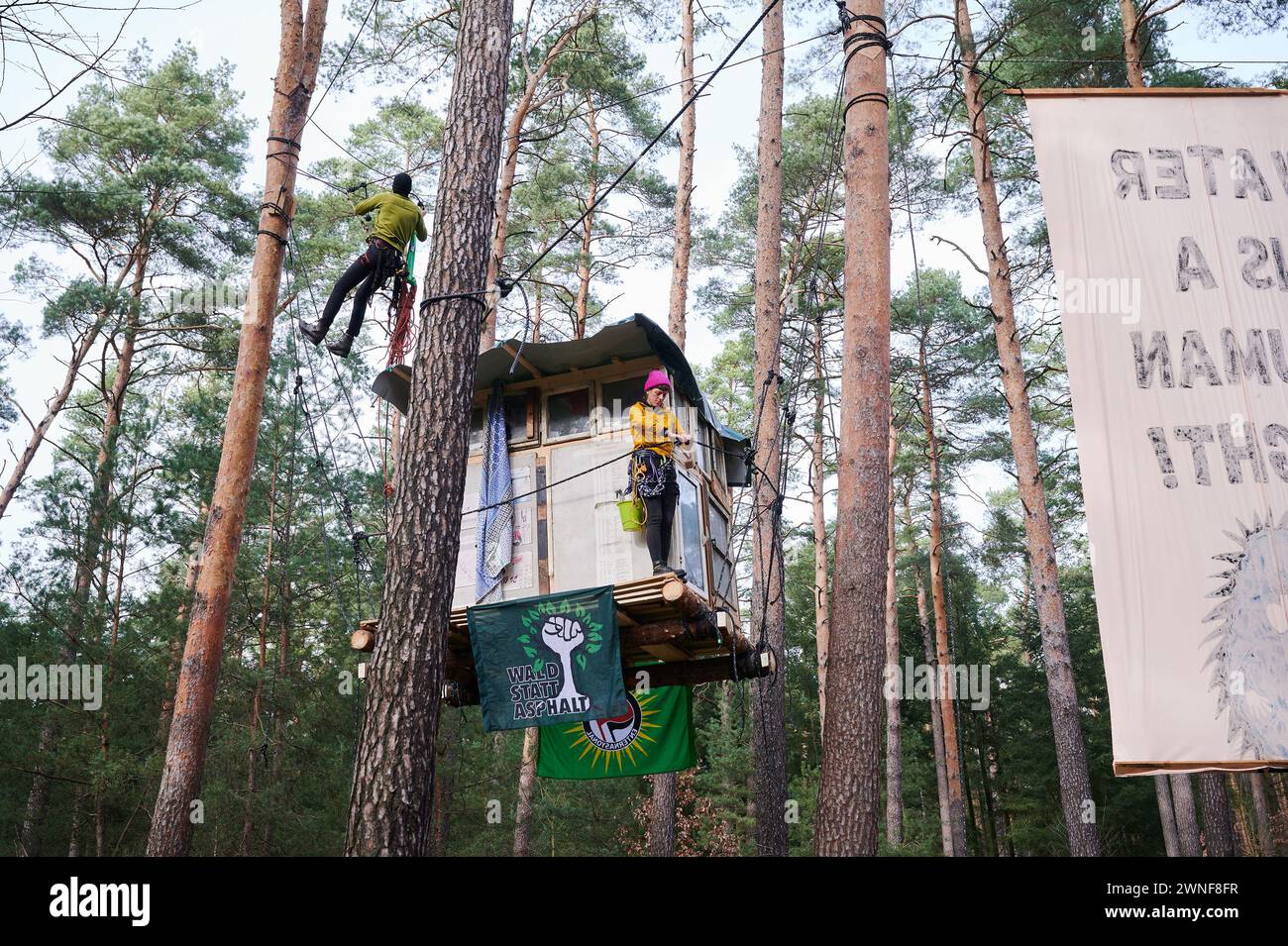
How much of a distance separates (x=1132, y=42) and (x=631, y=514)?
925 centimetres

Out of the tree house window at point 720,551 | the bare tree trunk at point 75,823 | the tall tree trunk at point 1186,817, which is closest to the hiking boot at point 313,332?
Result: the tree house window at point 720,551

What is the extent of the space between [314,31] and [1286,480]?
8820 millimetres

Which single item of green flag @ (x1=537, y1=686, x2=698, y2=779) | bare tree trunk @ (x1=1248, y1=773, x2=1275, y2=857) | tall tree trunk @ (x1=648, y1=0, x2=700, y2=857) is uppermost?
tall tree trunk @ (x1=648, y1=0, x2=700, y2=857)

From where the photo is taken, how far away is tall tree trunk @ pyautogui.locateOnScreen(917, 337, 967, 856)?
1959 centimetres

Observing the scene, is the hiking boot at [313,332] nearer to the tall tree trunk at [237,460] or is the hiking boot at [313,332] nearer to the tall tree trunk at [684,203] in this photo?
the tall tree trunk at [237,460]

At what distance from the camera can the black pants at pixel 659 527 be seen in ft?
23.7

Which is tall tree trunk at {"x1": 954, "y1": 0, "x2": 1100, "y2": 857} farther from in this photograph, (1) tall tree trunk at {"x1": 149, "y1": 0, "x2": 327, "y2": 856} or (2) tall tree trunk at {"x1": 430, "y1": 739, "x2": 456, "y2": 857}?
(2) tall tree trunk at {"x1": 430, "y1": 739, "x2": 456, "y2": 857}

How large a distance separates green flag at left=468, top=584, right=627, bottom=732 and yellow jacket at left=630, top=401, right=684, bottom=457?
1160 millimetres

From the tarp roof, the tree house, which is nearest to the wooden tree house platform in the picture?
the tree house

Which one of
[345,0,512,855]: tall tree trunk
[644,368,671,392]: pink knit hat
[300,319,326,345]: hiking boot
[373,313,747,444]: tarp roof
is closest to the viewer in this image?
[345,0,512,855]: tall tree trunk

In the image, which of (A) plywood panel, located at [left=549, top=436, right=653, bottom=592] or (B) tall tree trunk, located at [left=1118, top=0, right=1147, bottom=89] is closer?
(A) plywood panel, located at [left=549, top=436, right=653, bottom=592]

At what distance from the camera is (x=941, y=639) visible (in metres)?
20.4
